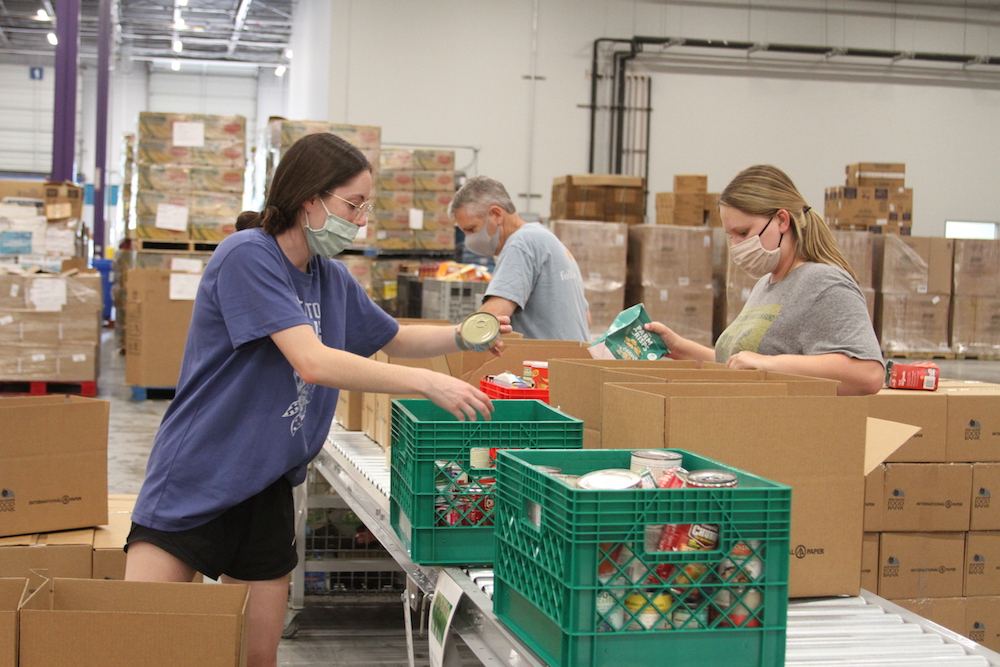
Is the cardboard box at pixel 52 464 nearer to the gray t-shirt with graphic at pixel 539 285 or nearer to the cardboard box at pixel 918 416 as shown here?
the gray t-shirt with graphic at pixel 539 285

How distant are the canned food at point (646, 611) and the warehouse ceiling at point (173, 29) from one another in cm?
1536

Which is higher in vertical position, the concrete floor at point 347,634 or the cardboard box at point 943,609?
the cardboard box at point 943,609

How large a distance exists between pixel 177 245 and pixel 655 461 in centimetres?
756

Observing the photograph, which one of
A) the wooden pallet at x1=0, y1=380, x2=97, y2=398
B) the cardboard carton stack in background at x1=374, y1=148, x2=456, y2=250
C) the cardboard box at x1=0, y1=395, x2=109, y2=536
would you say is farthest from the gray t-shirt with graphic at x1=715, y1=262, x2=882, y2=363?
the wooden pallet at x1=0, y1=380, x2=97, y2=398

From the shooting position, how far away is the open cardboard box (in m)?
1.54

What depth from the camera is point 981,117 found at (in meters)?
12.2

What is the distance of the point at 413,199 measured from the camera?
866 cm

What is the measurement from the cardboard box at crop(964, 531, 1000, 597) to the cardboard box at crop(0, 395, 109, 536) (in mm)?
2922

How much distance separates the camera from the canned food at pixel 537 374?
2.38 m

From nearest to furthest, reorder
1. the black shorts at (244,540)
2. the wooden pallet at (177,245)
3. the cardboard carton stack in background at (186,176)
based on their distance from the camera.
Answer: the black shorts at (244,540) < the cardboard carton stack in background at (186,176) < the wooden pallet at (177,245)

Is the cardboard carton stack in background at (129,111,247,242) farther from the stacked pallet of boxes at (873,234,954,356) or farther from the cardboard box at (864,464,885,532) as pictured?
the stacked pallet of boxes at (873,234,954,356)

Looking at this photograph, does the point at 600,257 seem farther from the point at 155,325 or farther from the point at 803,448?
the point at 803,448

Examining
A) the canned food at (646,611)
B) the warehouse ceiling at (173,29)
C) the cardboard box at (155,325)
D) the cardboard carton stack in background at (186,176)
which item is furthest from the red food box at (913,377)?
the warehouse ceiling at (173,29)

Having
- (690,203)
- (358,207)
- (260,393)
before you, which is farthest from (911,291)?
(260,393)
